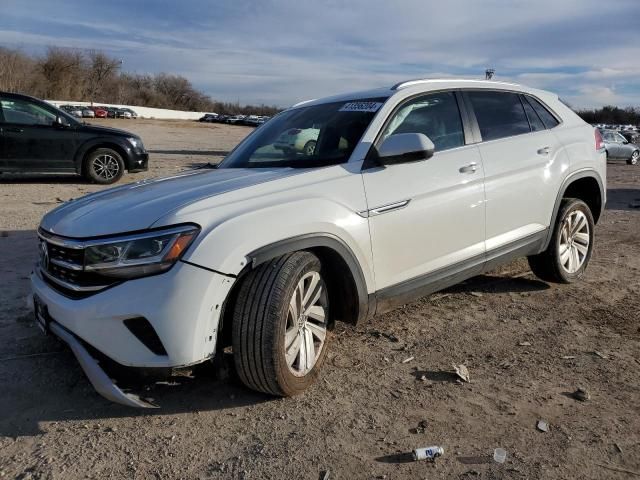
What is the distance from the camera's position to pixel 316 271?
3188 mm

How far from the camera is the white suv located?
270 centimetres

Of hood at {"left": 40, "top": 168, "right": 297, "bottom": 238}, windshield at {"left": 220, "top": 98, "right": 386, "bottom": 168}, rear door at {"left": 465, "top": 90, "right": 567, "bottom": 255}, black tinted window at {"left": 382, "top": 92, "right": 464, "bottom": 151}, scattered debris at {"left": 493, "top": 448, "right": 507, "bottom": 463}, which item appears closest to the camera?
scattered debris at {"left": 493, "top": 448, "right": 507, "bottom": 463}

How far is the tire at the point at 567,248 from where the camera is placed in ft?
16.4

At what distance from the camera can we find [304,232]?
9.96ft

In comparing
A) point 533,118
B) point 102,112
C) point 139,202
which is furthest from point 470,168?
point 102,112

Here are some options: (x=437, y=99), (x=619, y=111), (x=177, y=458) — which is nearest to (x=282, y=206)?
(x=177, y=458)

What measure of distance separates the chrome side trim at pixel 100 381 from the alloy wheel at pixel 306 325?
0.77 meters

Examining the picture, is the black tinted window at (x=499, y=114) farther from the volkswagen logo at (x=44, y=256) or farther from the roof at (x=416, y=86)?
the volkswagen logo at (x=44, y=256)

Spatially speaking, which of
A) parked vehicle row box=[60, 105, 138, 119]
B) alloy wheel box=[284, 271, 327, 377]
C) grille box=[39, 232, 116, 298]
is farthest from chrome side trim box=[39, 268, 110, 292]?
parked vehicle row box=[60, 105, 138, 119]

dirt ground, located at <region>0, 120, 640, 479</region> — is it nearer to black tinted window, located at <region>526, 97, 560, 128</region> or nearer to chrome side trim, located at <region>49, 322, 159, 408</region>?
→ chrome side trim, located at <region>49, 322, 159, 408</region>

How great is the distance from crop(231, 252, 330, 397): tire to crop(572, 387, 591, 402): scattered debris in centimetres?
151

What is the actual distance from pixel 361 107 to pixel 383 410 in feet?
6.67

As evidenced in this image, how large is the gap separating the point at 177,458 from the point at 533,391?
197cm

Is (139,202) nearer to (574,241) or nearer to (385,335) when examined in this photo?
(385,335)
